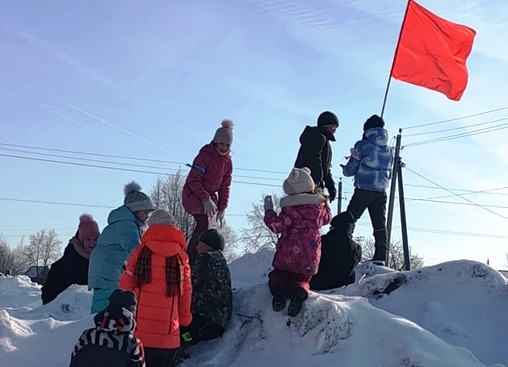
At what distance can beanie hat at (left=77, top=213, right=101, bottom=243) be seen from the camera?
7.79 meters

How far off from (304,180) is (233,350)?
1789 millimetres

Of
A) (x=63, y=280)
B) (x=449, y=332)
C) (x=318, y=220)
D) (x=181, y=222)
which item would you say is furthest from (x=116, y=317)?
(x=181, y=222)

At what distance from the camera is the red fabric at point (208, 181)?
7516 mm

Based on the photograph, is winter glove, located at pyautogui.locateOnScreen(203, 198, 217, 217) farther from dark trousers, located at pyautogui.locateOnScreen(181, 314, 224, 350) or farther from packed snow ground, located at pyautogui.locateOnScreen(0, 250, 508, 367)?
dark trousers, located at pyautogui.locateOnScreen(181, 314, 224, 350)

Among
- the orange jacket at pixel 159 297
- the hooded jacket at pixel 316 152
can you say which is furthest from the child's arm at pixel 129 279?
the hooded jacket at pixel 316 152

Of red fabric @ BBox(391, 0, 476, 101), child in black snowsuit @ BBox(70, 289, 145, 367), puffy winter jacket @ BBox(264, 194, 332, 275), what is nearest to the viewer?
child in black snowsuit @ BBox(70, 289, 145, 367)

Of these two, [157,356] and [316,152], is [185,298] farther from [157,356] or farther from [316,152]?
[316,152]

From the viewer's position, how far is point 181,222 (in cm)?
3188

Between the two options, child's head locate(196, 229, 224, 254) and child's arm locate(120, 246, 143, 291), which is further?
child's head locate(196, 229, 224, 254)

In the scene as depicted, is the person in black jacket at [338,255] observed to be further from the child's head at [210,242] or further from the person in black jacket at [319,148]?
the child's head at [210,242]

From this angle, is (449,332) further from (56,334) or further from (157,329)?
(56,334)

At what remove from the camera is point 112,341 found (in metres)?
3.98

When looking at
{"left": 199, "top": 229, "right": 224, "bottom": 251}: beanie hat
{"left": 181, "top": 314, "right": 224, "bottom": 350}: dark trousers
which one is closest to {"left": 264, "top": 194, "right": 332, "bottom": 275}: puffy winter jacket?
{"left": 199, "top": 229, "right": 224, "bottom": 251}: beanie hat

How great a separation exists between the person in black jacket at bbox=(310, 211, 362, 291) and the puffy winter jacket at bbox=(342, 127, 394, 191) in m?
1.45
